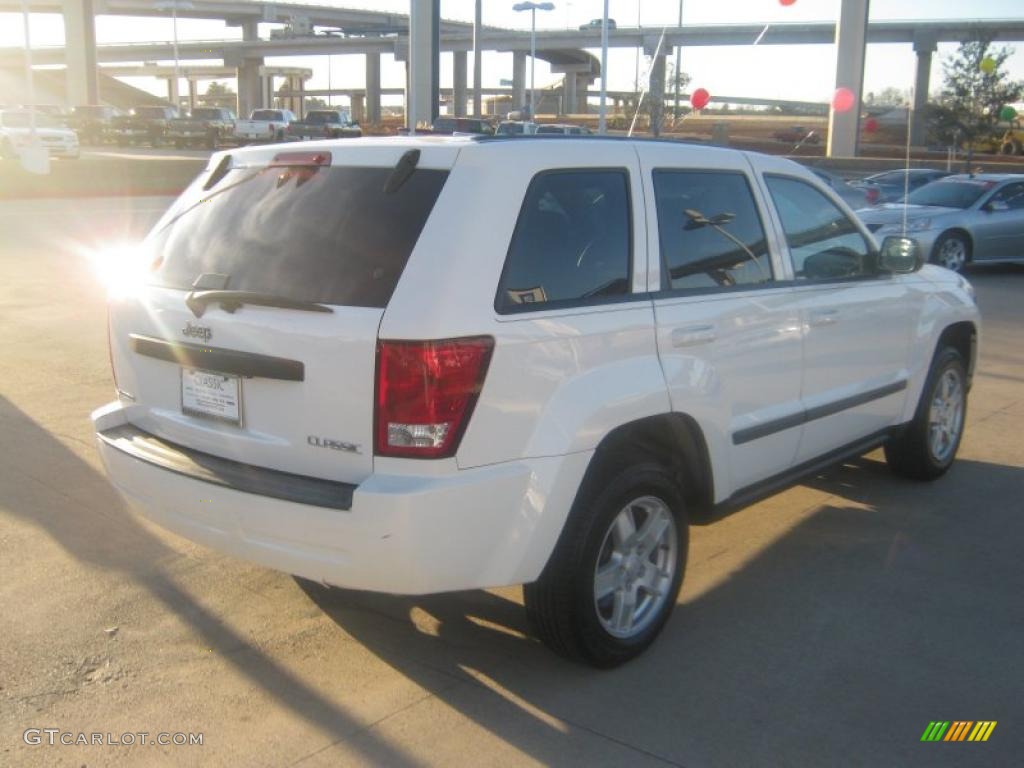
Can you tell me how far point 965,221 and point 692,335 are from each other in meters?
14.0

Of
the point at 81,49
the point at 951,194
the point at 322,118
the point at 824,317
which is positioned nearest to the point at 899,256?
the point at 824,317

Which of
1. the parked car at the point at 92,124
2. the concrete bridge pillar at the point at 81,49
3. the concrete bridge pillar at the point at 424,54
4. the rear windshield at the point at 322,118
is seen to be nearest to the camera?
the concrete bridge pillar at the point at 424,54

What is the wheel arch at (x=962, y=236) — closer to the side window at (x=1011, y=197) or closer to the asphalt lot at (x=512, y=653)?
the side window at (x=1011, y=197)

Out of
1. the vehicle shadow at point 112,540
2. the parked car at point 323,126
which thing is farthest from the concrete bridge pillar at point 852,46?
the vehicle shadow at point 112,540

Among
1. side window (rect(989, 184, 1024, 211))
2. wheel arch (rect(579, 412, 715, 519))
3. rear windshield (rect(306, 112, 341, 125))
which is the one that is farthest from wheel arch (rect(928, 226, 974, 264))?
rear windshield (rect(306, 112, 341, 125))

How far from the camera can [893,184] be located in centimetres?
2162

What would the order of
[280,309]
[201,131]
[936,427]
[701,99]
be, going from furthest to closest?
[201,131], [701,99], [936,427], [280,309]

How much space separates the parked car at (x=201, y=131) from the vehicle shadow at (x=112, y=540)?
5014cm

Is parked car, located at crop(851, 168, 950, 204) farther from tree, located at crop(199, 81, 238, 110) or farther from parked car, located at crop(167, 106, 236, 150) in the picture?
tree, located at crop(199, 81, 238, 110)

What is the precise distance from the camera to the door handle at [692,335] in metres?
4.27

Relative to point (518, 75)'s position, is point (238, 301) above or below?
below

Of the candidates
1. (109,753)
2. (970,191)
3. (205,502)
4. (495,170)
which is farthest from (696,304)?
(970,191)

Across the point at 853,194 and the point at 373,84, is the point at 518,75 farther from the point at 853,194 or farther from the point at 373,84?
the point at 853,194

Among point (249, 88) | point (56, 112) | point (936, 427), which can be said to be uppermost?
point (249, 88)
